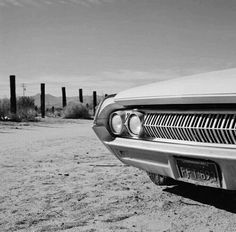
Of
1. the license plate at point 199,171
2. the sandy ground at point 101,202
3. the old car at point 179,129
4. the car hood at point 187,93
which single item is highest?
the car hood at point 187,93

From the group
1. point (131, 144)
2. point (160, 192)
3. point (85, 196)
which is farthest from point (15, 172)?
point (131, 144)

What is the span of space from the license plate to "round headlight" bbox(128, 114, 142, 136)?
1.59ft

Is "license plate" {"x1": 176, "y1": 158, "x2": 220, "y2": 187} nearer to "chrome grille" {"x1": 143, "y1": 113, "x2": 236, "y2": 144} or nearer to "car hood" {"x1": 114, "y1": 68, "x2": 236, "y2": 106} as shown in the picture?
"chrome grille" {"x1": 143, "y1": 113, "x2": 236, "y2": 144}

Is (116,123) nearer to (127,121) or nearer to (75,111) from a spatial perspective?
(127,121)

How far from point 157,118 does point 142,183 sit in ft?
4.70

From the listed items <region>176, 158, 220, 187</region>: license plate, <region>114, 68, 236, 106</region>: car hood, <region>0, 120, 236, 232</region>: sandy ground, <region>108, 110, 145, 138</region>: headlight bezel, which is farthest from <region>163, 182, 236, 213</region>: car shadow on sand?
<region>114, 68, 236, 106</region>: car hood

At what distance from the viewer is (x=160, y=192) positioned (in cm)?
380

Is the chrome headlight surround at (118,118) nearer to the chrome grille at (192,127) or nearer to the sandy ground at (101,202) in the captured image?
the chrome grille at (192,127)

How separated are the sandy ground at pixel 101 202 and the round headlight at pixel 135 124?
68cm

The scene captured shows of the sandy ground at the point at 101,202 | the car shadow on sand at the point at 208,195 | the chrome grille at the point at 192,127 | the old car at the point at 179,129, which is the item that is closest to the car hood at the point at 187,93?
the old car at the point at 179,129

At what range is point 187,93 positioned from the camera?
8.79 ft

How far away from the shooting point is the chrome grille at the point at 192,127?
2443 mm

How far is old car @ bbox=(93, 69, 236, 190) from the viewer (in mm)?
2465

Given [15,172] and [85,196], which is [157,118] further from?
[15,172]
